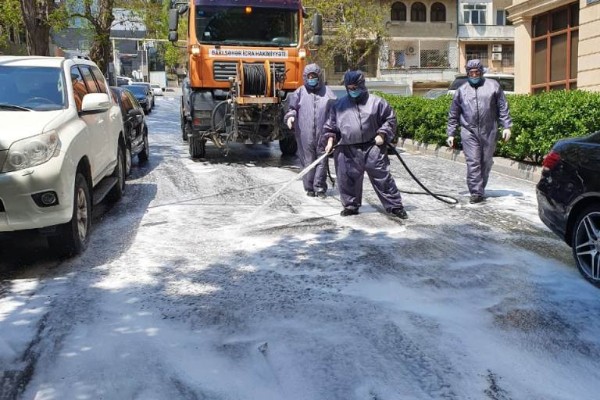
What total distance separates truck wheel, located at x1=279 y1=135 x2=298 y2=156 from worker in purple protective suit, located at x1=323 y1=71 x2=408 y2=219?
5.13 metres

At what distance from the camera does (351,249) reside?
5.82m

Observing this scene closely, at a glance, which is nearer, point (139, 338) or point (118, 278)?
point (139, 338)

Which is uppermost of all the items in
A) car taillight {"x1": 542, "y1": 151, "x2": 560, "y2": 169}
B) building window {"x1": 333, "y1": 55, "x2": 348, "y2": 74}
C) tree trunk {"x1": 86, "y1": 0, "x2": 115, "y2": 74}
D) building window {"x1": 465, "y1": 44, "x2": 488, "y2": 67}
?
building window {"x1": 465, "y1": 44, "x2": 488, "y2": 67}

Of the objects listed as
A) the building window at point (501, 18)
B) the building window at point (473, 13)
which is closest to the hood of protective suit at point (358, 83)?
the building window at point (473, 13)

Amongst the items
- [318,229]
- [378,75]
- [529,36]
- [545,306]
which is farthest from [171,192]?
[378,75]

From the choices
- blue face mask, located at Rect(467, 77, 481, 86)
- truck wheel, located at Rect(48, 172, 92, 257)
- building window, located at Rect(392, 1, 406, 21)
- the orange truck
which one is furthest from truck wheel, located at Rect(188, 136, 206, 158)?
building window, located at Rect(392, 1, 406, 21)

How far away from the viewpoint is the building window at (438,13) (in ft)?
156

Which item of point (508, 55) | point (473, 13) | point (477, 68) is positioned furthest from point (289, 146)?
point (508, 55)

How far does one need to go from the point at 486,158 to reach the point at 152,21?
13.2 meters

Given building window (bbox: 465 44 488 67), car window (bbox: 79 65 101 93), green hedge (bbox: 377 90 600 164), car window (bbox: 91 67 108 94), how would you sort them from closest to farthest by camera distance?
car window (bbox: 79 65 101 93), car window (bbox: 91 67 108 94), green hedge (bbox: 377 90 600 164), building window (bbox: 465 44 488 67)

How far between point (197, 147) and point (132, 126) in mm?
1579

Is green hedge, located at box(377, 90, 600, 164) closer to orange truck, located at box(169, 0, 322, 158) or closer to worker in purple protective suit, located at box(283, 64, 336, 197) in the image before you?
worker in purple protective suit, located at box(283, 64, 336, 197)

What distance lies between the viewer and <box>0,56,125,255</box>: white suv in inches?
192

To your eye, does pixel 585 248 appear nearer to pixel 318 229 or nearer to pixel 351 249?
pixel 351 249
